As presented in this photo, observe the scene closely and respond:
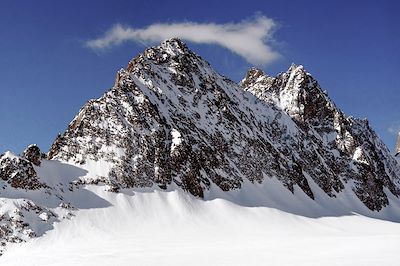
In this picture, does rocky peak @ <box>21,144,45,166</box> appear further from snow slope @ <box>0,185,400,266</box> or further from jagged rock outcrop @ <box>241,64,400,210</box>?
jagged rock outcrop @ <box>241,64,400,210</box>

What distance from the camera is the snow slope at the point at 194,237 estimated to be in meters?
41.6

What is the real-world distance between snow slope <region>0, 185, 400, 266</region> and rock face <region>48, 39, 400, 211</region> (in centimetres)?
544

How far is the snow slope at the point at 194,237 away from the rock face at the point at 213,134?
5443mm

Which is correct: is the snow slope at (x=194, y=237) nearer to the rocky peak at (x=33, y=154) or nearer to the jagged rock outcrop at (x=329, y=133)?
the rocky peak at (x=33, y=154)

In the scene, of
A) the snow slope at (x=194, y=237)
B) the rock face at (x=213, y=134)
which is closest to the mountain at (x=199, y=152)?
the rock face at (x=213, y=134)

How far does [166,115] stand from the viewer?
88.9 m

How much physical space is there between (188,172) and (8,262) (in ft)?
124

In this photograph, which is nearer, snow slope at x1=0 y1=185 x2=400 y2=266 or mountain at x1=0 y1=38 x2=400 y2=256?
snow slope at x1=0 y1=185 x2=400 y2=266

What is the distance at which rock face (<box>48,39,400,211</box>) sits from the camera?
7606 centimetres

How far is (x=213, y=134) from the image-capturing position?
95.5m

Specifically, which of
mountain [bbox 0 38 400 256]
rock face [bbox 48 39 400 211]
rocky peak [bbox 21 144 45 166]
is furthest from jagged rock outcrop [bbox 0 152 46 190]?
rock face [bbox 48 39 400 211]

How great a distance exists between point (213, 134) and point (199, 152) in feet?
32.2

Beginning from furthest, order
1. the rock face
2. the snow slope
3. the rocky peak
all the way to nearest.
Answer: the rock face
the rocky peak
the snow slope

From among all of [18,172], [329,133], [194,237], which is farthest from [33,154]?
[329,133]
